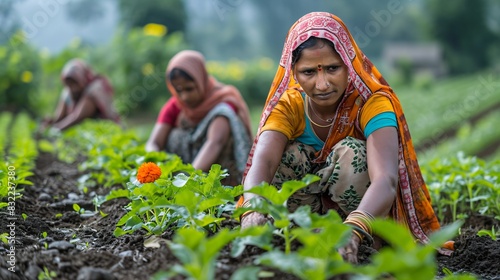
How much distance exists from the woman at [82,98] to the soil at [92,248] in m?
4.38

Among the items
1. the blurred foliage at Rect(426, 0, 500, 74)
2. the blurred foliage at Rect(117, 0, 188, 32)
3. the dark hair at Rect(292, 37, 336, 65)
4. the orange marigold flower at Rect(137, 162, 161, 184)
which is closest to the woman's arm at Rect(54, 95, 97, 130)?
the orange marigold flower at Rect(137, 162, 161, 184)

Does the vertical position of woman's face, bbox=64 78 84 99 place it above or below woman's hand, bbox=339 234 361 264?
above

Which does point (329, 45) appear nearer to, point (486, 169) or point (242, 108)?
point (486, 169)

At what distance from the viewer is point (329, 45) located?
288 centimetres

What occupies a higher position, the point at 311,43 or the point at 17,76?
the point at 17,76

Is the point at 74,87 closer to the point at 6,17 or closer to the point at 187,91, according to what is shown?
the point at 187,91

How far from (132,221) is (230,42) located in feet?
203

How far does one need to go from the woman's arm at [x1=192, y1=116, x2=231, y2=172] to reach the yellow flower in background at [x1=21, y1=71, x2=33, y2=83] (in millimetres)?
8595

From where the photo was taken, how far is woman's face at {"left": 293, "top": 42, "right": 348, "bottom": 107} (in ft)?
9.40

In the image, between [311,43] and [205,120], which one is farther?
[205,120]

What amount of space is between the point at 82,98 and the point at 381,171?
6663 mm

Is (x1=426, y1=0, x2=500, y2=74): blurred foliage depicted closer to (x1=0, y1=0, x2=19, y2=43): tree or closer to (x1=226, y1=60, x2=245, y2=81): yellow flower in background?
(x1=226, y1=60, x2=245, y2=81): yellow flower in background

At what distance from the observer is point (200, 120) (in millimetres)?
5367

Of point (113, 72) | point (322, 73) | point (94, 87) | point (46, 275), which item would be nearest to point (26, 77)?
point (113, 72)
